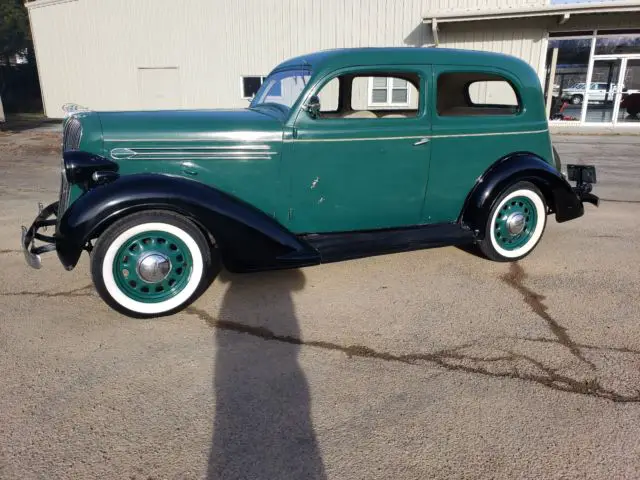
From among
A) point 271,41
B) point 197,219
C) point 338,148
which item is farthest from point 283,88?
point 271,41

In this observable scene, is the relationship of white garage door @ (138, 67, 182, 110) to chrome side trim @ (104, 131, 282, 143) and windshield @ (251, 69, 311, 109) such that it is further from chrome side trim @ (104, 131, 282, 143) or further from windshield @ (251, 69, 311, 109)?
chrome side trim @ (104, 131, 282, 143)

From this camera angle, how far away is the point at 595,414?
236cm

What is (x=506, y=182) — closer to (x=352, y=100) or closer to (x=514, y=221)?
(x=514, y=221)

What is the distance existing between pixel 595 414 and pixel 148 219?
2.78m

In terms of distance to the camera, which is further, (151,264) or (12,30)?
(12,30)

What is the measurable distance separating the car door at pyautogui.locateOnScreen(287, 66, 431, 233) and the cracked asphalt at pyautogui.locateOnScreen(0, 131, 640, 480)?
0.53 meters

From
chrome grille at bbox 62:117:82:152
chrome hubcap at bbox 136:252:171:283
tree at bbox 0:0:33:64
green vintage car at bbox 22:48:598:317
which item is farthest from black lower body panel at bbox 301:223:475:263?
tree at bbox 0:0:33:64

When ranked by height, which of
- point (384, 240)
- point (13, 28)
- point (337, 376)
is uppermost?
point (13, 28)

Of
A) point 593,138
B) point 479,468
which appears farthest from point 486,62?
point 593,138

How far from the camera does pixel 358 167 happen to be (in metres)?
3.86

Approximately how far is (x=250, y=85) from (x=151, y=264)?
15.3 meters

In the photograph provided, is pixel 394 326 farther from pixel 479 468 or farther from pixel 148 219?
pixel 148 219

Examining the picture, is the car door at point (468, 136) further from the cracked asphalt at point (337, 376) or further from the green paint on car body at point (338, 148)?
the cracked asphalt at point (337, 376)

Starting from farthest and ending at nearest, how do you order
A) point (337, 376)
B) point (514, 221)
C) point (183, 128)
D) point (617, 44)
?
point (617, 44) → point (514, 221) → point (183, 128) → point (337, 376)
